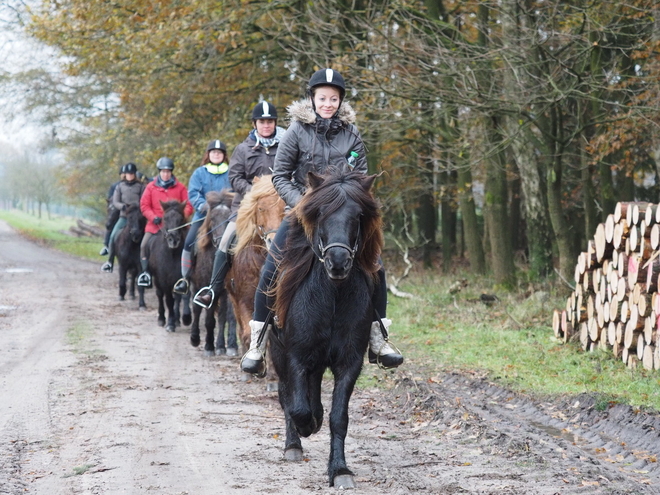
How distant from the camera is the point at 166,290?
14.6 m

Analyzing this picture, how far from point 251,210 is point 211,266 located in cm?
347

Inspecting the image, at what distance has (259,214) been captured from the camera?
330 inches

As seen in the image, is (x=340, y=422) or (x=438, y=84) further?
(x=438, y=84)

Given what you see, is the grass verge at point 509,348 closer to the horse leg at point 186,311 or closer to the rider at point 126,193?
the horse leg at point 186,311

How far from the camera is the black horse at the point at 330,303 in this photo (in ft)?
18.3

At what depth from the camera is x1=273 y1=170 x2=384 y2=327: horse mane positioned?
5637mm

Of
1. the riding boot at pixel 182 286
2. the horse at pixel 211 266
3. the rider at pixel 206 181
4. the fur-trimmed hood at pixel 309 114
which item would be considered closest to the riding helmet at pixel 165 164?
the rider at pixel 206 181

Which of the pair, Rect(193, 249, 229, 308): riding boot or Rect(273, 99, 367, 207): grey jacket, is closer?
Rect(273, 99, 367, 207): grey jacket

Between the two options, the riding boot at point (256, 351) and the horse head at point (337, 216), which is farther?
the riding boot at point (256, 351)

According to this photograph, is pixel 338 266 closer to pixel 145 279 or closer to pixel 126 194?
pixel 145 279

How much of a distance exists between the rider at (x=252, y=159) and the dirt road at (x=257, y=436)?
1.43 meters

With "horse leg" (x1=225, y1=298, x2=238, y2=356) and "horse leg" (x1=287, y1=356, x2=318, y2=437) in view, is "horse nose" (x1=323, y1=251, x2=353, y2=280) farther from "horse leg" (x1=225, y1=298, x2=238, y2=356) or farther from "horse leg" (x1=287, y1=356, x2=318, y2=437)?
"horse leg" (x1=225, y1=298, x2=238, y2=356)

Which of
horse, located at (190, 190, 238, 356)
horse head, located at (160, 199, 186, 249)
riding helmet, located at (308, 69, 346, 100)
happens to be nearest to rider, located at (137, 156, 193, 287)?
horse head, located at (160, 199, 186, 249)

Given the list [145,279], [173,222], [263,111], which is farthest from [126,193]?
[263,111]
